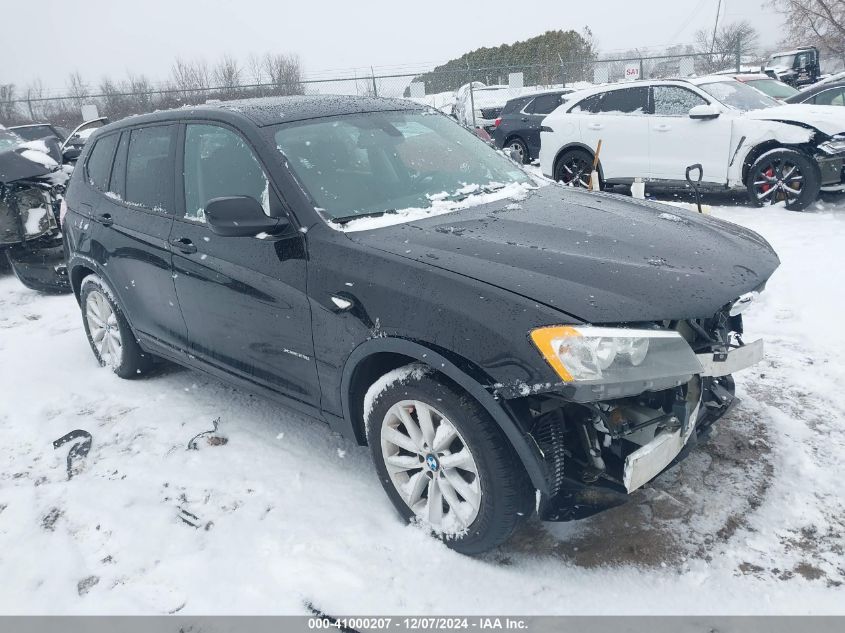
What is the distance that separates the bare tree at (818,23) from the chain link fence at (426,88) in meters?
14.5

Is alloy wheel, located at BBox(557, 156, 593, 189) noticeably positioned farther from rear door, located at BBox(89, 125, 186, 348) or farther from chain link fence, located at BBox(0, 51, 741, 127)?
chain link fence, located at BBox(0, 51, 741, 127)

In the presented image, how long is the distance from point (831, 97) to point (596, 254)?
10.2m

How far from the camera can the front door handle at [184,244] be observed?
339cm

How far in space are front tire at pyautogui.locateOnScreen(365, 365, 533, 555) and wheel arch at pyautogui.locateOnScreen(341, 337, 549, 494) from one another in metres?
0.06

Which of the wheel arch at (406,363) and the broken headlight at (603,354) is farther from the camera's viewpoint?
the wheel arch at (406,363)

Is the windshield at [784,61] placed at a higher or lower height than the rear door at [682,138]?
higher

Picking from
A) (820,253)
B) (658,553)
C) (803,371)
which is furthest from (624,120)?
(658,553)

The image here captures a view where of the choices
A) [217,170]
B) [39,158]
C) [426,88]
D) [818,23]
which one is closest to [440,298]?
[217,170]

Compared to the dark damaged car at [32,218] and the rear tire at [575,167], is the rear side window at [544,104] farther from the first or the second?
the dark damaged car at [32,218]

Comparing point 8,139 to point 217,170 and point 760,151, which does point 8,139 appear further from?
point 760,151

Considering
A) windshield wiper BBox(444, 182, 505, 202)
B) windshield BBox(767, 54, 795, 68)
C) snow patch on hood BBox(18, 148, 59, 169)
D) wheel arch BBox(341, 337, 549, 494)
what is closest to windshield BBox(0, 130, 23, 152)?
snow patch on hood BBox(18, 148, 59, 169)

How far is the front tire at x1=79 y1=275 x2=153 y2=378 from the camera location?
4352mm

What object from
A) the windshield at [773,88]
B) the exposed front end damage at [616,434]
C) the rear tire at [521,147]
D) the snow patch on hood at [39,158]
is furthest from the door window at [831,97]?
the snow patch on hood at [39,158]

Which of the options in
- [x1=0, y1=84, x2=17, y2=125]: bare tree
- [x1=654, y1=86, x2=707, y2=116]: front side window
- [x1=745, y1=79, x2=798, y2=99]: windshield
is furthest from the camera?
[x1=0, y1=84, x2=17, y2=125]: bare tree
